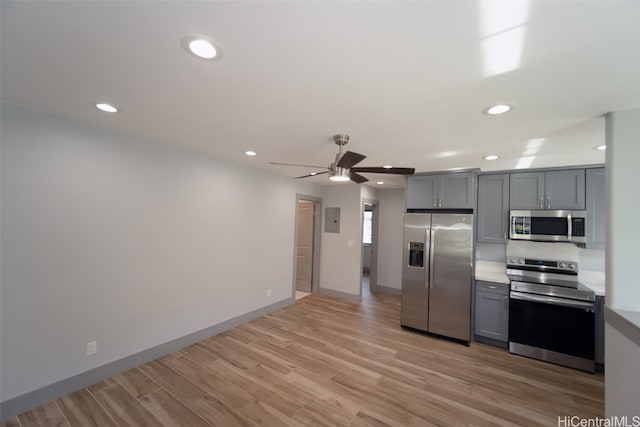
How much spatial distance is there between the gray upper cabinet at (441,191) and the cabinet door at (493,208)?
22 cm

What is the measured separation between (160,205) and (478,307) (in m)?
4.34

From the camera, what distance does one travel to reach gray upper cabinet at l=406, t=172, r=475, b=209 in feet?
11.9

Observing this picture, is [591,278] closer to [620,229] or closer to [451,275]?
[451,275]

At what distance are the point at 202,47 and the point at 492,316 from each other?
4.24m

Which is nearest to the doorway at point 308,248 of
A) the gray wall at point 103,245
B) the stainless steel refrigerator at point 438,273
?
the gray wall at point 103,245

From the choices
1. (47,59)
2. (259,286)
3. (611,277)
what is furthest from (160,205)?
(611,277)

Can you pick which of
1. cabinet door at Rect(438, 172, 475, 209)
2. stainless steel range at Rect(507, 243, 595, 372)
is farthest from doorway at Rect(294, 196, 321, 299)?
stainless steel range at Rect(507, 243, 595, 372)

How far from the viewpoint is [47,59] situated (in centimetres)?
143

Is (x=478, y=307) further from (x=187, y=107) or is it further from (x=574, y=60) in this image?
(x=187, y=107)

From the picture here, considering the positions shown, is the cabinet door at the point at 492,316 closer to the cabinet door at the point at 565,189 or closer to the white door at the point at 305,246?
the cabinet door at the point at 565,189

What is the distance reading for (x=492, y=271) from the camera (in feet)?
12.3

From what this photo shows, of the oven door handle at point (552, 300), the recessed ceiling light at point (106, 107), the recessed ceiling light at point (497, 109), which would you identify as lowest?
the oven door handle at point (552, 300)

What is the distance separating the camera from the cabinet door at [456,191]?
3.62m

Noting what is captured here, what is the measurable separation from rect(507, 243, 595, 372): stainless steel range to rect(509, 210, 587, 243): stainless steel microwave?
435 millimetres
